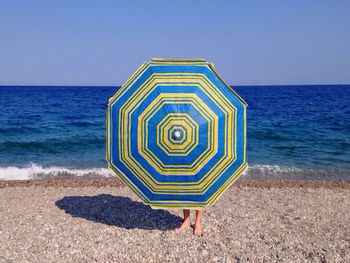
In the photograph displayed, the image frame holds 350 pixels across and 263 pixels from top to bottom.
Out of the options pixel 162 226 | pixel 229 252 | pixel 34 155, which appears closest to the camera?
pixel 229 252

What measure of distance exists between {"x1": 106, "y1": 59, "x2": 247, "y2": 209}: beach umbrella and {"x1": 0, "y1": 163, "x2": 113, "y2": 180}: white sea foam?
790 centimetres

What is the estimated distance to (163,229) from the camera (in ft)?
21.5

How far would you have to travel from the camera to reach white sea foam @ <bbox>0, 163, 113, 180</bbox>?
1299 cm

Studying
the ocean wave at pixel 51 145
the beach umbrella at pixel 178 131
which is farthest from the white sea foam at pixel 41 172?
the beach umbrella at pixel 178 131

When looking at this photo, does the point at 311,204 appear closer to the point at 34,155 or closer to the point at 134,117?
the point at 134,117

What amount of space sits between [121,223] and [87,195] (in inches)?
95.3

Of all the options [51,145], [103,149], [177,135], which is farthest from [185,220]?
[51,145]

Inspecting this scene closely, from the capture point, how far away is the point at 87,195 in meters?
9.05

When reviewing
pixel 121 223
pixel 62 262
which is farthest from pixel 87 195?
pixel 62 262

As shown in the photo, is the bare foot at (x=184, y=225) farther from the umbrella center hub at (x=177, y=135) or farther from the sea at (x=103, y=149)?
the sea at (x=103, y=149)

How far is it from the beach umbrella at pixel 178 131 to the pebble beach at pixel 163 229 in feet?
2.88

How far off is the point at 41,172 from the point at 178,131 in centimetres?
946

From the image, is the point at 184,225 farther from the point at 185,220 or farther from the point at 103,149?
the point at 103,149

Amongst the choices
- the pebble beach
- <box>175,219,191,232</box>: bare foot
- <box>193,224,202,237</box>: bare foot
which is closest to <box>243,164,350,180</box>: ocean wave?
the pebble beach
